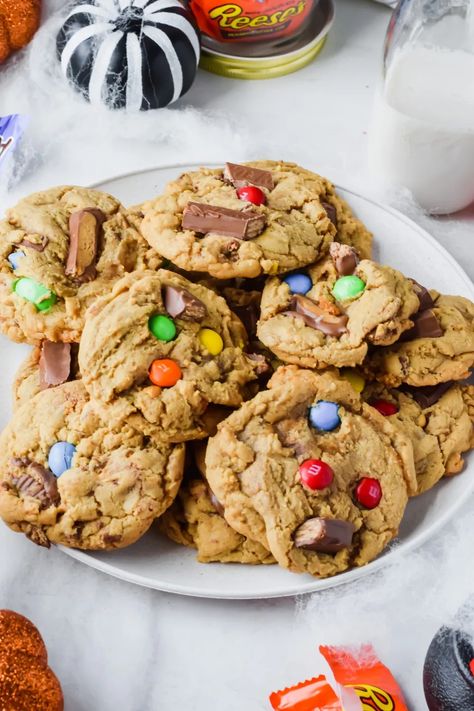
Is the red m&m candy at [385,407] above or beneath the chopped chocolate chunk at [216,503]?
above

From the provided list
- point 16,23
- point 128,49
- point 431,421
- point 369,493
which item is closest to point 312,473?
point 369,493

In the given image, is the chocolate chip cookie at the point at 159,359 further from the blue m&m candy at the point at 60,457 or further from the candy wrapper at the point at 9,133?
the candy wrapper at the point at 9,133

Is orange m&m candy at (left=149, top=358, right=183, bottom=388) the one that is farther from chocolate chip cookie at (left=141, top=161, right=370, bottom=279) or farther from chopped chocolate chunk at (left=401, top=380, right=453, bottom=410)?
chopped chocolate chunk at (left=401, top=380, right=453, bottom=410)

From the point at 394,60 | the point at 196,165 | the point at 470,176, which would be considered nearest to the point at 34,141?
the point at 196,165

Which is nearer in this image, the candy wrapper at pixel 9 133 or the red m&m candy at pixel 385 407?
the red m&m candy at pixel 385 407

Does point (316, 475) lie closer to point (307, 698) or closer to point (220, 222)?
point (307, 698)

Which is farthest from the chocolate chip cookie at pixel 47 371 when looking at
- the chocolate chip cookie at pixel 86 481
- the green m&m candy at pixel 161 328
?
the green m&m candy at pixel 161 328

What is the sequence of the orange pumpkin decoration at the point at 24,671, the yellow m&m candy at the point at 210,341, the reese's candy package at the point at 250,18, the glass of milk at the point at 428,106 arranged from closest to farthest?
the orange pumpkin decoration at the point at 24,671 < the yellow m&m candy at the point at 210,341 < the glass of milk at the point at 428,106 < the reese's candy package at the point at 250,18

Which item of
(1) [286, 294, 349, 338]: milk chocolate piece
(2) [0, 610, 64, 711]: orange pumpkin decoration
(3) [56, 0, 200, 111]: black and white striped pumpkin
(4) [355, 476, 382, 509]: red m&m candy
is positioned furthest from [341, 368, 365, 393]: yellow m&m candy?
(3) [56, 0, 200, 111]: black and white striped pumpkin

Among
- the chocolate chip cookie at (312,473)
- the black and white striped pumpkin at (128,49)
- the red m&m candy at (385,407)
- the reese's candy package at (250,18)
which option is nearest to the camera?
the chocolate chip cookie at (312,473)
